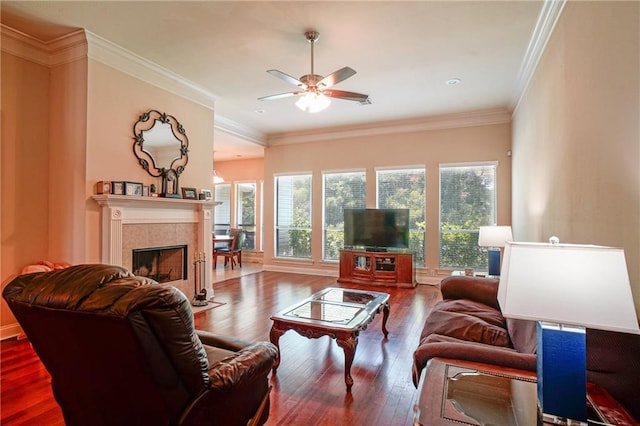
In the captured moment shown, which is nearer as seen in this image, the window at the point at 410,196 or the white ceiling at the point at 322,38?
the white ceiling at the point at 322,38

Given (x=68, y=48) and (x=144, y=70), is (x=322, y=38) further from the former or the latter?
(x=68, y=48)

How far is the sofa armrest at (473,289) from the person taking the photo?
310 cm

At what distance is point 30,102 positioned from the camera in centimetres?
354

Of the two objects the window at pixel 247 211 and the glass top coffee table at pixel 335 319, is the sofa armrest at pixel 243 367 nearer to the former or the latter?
the glass top coffee table at pixel 335 319

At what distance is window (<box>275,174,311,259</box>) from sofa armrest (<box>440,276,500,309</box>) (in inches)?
169

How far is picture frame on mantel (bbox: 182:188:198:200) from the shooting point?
458 centimetres

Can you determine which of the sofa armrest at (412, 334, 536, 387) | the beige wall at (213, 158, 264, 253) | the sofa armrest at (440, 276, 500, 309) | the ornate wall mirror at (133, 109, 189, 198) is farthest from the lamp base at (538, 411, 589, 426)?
the beige wall at (213, 158, 264, 253)

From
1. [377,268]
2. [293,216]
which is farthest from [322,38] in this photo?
[293,216]

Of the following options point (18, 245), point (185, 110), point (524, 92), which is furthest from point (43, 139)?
point (524, 92)

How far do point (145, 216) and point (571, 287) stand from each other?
4209 millimetres

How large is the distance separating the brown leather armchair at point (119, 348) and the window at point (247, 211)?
757 cm

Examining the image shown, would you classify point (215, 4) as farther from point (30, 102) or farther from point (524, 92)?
point (524, 92)

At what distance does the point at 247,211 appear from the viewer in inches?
363

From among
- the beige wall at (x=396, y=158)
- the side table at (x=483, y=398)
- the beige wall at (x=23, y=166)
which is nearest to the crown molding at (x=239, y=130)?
the beige wall at (x=396, y=158)
